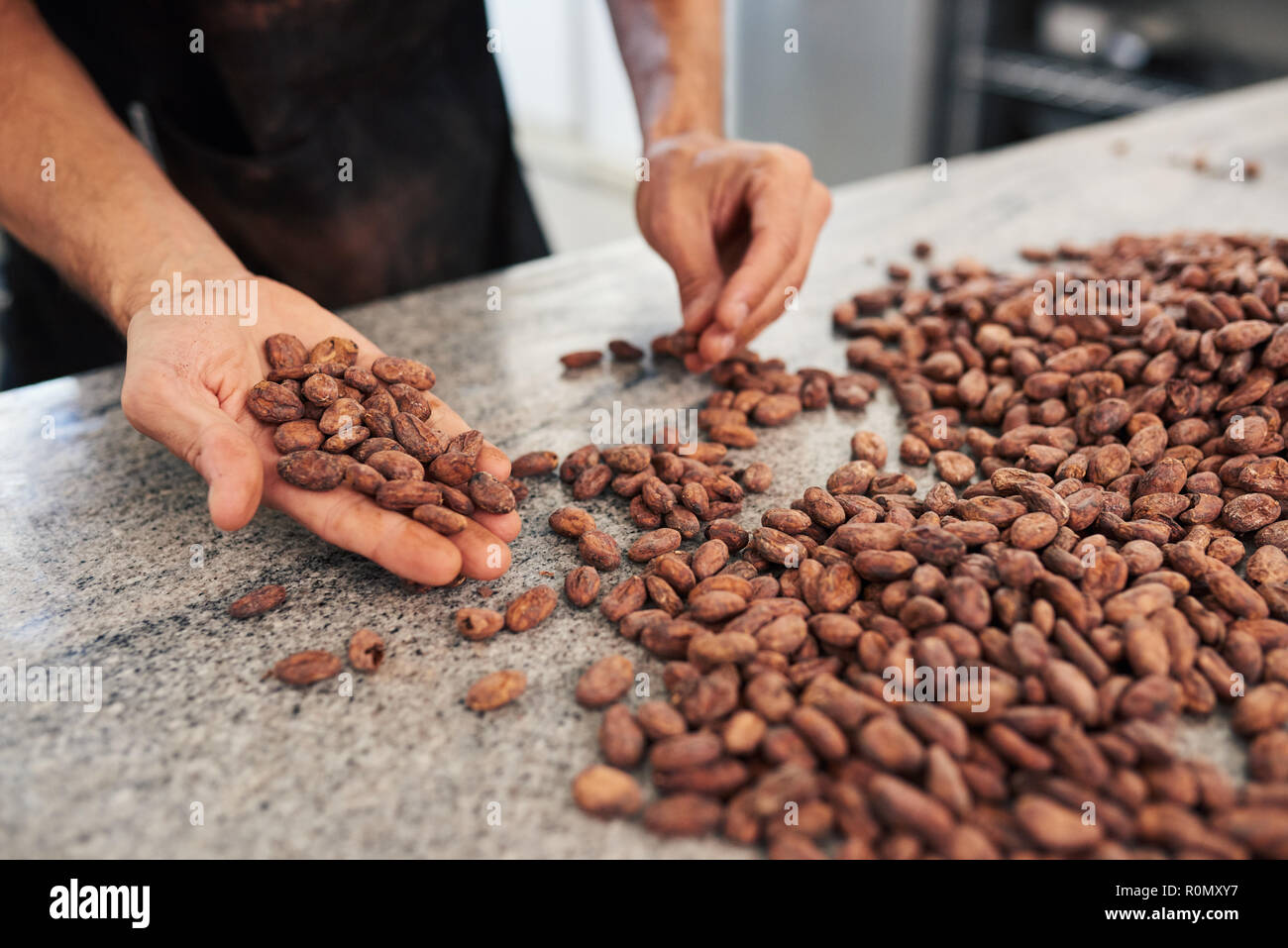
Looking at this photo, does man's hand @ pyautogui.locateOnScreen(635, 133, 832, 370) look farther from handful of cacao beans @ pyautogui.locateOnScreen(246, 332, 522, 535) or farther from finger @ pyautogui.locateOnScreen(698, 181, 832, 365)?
handful of cacao beans @ pyautogui.locateOnScreen(246, 332, 522, 535)

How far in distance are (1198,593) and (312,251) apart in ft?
4.92

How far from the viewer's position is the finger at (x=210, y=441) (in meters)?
0.86

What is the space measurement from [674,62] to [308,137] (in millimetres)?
670

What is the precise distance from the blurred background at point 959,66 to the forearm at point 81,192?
1.92 m

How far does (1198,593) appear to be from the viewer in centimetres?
93

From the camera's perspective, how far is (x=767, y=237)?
51.1 inches

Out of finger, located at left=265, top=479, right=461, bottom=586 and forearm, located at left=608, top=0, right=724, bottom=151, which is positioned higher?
forearm, located at left=608, top=0, right=724, bottom=151

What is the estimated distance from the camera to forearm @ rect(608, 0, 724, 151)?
1651mm

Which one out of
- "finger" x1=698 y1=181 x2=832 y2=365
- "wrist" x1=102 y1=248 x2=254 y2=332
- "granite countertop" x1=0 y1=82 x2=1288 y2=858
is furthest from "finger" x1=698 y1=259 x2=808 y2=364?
"wrist" x1=102 y1=248 x2=254 y2=332

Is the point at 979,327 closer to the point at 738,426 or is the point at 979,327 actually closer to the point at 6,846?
the point at 738,426

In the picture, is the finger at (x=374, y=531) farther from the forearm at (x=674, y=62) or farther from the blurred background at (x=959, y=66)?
the blurred background at (x=959, y=66)

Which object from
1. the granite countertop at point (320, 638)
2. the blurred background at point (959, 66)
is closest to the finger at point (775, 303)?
the granite countertop at point (320, 638)

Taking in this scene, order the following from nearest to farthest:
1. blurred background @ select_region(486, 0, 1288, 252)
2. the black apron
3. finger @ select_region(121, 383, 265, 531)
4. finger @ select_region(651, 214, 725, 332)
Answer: finger @ select_region(121, 383, 265, 531) → finger @ select_region(651, 214, 725, 332) → the black apron → blurred background @ select_region(486, 0, 1288, 252)

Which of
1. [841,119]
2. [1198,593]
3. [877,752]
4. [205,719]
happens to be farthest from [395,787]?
[841,119]
